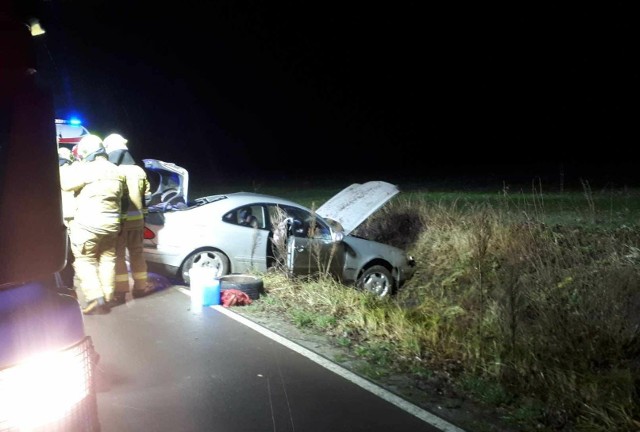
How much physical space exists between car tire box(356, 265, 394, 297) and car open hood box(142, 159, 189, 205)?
300 cm

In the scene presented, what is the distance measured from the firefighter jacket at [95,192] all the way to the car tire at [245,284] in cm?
167

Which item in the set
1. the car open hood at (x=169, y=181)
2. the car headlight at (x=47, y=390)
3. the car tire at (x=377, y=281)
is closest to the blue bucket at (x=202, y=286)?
the car open hood at (x=169, y=181)

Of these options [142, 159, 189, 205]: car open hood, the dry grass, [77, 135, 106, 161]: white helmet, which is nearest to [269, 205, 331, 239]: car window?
the dry grass

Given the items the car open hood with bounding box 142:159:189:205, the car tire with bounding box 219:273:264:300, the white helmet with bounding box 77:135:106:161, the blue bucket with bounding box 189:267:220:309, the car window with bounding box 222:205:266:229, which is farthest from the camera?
the car open hood with bounding box 142:159:189:205

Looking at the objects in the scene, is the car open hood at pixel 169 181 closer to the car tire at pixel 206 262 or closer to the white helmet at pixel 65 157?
the car tire at pixel 206 262

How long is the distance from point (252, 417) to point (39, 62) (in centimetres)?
317

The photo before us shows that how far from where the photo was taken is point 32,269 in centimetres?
215

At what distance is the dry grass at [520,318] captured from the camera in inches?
205

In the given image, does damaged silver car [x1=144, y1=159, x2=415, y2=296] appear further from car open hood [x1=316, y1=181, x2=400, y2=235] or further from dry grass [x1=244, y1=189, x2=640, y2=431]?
dry grass [x1=244, y1=189, x2=640, y2=431]

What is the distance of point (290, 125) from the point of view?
63.8 metres

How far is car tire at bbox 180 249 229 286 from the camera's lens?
9156 mm

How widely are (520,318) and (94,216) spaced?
4.89 metres

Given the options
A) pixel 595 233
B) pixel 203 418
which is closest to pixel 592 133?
pixel 595 233

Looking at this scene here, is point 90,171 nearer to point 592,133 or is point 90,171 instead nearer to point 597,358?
point 597,358
